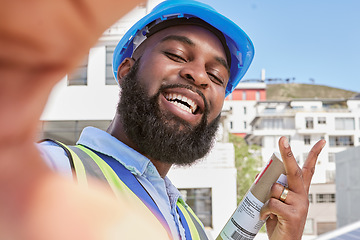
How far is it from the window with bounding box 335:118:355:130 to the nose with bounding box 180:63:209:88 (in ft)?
135

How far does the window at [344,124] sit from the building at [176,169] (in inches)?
1162

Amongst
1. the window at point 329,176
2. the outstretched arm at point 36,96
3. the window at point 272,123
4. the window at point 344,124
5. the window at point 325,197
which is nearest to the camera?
the outstretched arm at point 36,96

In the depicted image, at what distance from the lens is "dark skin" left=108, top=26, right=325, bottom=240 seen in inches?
39.5

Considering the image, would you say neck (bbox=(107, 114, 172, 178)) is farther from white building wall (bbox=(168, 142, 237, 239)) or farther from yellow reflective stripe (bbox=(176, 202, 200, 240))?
white building wall (bbox=(168, 142, 237, 239))

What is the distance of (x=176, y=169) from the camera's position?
10.2 metres

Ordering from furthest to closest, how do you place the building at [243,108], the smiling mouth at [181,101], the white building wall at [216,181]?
the building at [243,108] < the white building wall at [216,181] < the smiling mouth at [181,101]

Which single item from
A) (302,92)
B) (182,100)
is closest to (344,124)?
(182,100)

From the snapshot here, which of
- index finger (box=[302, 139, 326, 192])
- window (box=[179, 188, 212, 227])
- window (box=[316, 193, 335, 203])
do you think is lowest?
window (box=[316, 193, 335, 203])

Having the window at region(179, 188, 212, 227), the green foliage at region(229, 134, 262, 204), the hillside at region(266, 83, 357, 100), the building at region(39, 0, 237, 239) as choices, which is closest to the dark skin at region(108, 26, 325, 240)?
the building at region(39, 0, 237, 239)

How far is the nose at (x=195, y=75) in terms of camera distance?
1077 mm

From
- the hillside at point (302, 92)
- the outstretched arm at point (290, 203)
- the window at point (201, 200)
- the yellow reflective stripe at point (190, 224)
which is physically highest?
the hillside at point (302, 92)

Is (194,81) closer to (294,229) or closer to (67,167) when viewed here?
(294,229)

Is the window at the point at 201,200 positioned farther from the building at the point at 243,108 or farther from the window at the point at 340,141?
the building at the point at 243,108

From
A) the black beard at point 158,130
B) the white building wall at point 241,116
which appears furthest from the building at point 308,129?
the black beard at point 158,130
